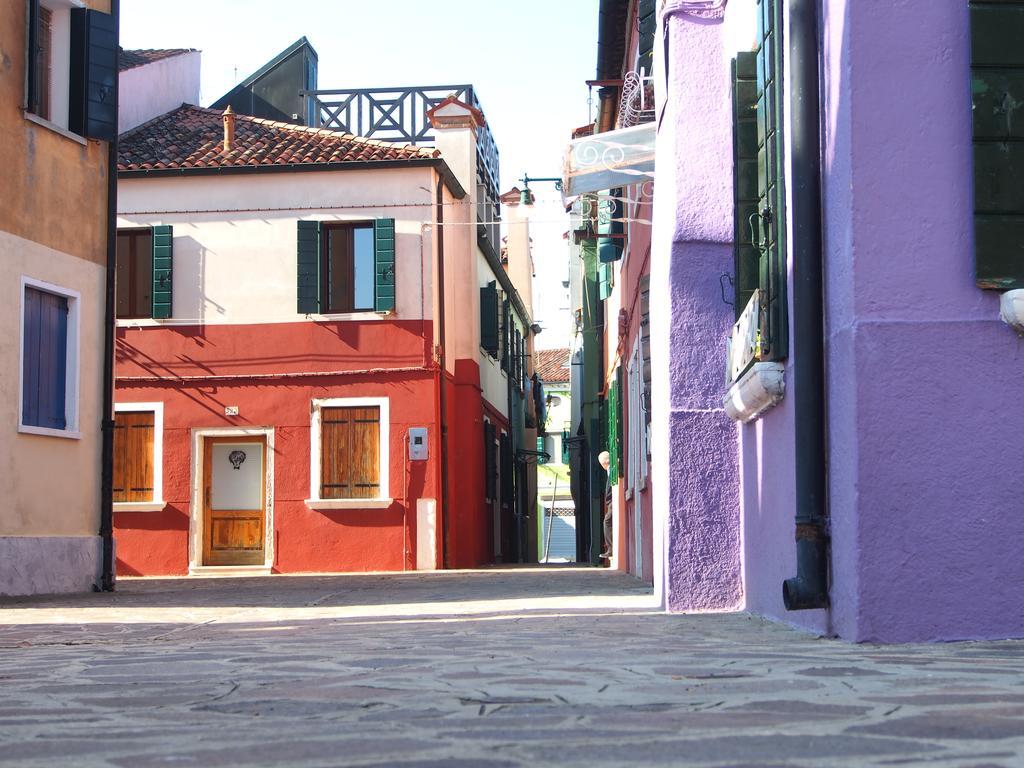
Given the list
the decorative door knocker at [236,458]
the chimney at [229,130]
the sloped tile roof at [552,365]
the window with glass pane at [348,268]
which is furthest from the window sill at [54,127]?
the sloped tile roof at [552,365]

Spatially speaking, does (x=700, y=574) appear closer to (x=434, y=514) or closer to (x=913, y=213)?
(x=913, y=213)

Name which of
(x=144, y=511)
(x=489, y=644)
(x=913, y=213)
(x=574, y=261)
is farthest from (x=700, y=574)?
(x=574, y=261)

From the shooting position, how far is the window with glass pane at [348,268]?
22.2 m

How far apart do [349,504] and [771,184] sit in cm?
1521

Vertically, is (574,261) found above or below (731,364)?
above

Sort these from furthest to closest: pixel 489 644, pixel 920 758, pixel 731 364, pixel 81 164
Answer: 1. pixel 81 164
2. pixel 731 364
3. pixel 489 644
4. pixel 920 758

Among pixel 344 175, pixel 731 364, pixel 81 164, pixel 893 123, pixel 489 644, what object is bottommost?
pixel 489 644

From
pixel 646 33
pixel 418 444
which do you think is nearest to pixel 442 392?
pixel 418 444

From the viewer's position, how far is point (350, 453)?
2188cm

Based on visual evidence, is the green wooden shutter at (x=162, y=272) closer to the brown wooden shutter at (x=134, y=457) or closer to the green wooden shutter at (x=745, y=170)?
the brown wooden shutter at (x=134, y=457)

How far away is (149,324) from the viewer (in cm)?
2231

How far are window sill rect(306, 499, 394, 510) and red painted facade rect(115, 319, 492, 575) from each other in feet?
0.27

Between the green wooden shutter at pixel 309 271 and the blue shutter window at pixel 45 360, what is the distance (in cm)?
827

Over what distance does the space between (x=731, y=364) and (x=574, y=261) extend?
23.0m
